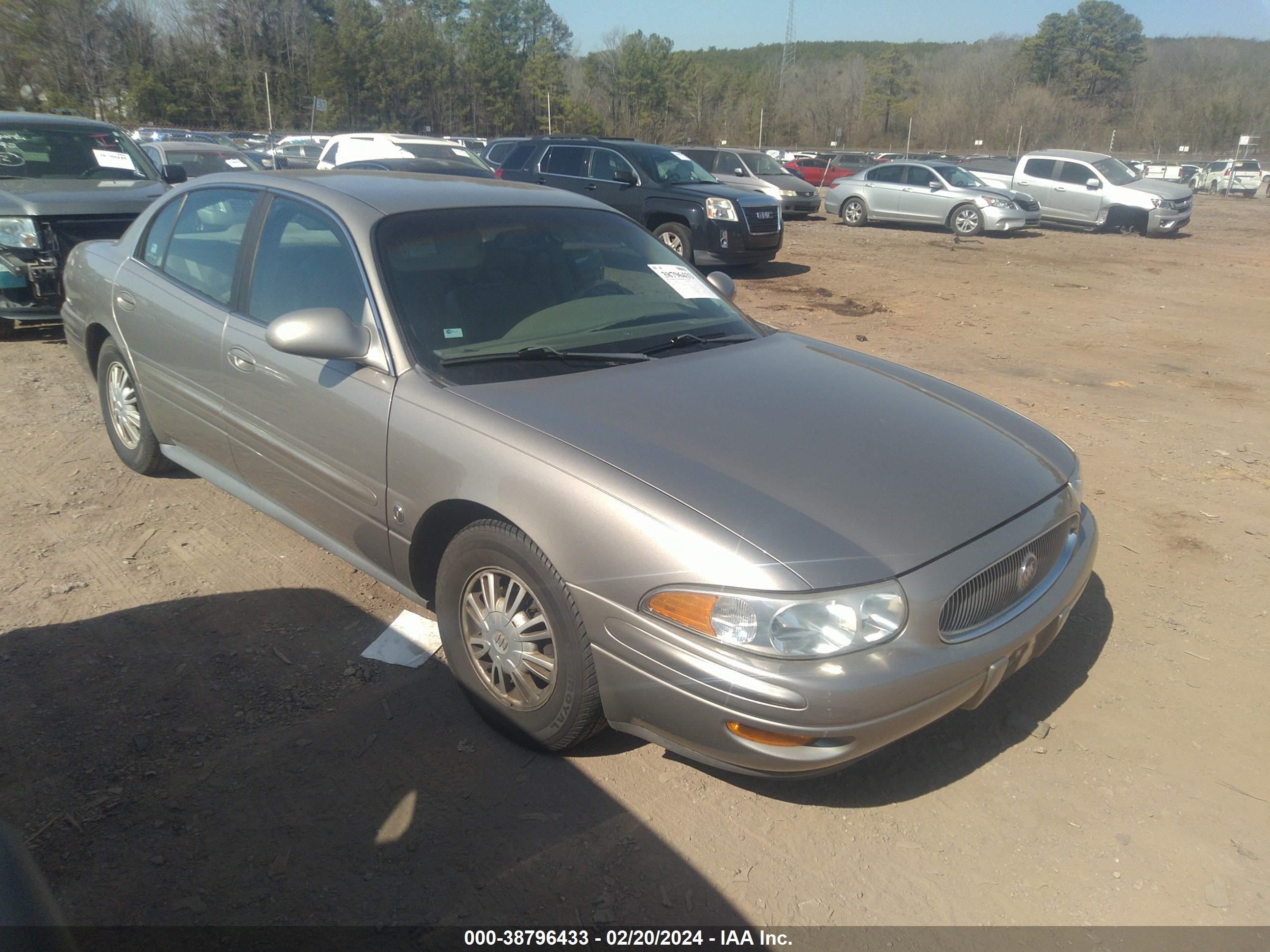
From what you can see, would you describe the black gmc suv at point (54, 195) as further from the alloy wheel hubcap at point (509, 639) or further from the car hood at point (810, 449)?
the alloy wheel hubcap at point (509, 639)

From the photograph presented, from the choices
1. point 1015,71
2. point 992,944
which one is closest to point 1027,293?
point 992,944

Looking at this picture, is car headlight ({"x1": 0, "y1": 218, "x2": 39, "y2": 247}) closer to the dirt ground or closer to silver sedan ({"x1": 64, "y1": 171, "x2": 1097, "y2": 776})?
the dirt ground

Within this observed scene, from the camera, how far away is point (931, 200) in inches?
786


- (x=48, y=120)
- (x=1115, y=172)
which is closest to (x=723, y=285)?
(x=48, y=120)

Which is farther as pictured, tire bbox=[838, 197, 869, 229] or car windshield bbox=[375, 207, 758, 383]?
tire bbox=[838, 197, 869, 229]

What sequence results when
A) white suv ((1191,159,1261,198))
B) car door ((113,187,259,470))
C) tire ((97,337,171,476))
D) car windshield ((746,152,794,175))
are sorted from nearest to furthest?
car door ((113,187,259,470)) < tire ((97,337,171,476)) < car windshield ((746,152,794,175)) < white suv ((1191,159,1261,198))

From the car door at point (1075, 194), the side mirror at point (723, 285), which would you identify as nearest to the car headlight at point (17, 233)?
the side mirror at point (723, 285)

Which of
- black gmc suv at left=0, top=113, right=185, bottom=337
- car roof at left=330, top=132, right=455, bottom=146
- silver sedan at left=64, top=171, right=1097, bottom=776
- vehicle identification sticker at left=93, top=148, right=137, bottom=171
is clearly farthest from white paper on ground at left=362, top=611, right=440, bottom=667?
car roof at left=330, top=132, right=455, bottom=146

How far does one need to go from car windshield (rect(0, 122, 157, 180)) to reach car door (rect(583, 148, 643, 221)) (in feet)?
19.4

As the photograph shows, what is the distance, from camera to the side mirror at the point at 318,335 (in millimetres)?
3018

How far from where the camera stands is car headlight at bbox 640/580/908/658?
225cm

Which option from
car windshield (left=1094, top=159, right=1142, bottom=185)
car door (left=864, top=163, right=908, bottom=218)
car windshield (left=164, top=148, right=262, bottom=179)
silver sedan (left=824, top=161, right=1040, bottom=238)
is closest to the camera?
car windshield (left=164, top=148, right=262, bottom=179)

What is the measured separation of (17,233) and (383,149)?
6.62 meters

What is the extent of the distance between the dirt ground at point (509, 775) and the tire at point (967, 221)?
625 inches
